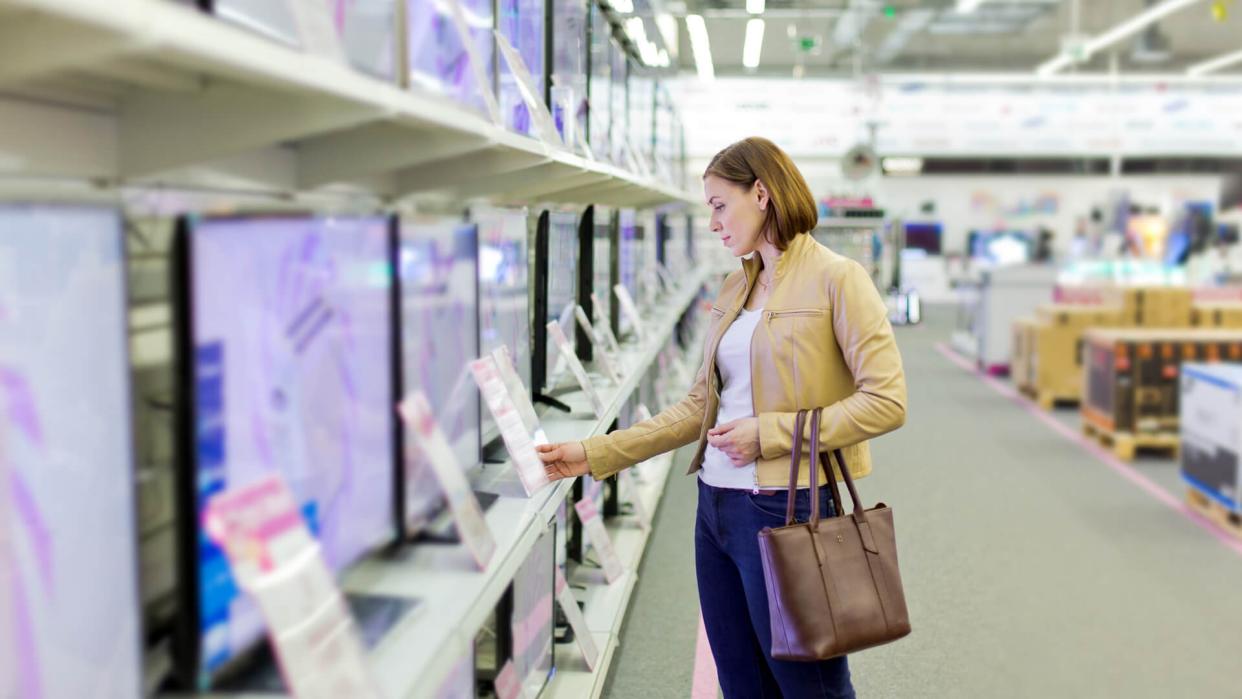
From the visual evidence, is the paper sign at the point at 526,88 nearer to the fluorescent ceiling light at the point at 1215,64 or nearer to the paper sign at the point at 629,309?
the paper sign at the point at 629,309

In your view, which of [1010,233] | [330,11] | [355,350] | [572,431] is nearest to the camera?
[330,11]

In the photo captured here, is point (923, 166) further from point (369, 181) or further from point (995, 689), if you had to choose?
point (369, 181)

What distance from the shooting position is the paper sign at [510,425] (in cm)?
168

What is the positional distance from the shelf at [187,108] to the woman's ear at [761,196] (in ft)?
1.84

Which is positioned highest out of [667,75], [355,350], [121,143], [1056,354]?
[667,75]

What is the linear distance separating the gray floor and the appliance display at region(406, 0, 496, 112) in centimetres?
202

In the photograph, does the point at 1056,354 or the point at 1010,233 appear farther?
the point at 1010,233

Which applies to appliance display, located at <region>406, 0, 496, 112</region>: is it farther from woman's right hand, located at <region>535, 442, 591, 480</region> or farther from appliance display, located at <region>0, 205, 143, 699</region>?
woman's right hand, located at <region>535, 442, 591, 480</region>

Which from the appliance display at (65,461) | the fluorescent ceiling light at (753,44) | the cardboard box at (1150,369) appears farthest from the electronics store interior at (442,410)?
the cardboard box at (1150,369)

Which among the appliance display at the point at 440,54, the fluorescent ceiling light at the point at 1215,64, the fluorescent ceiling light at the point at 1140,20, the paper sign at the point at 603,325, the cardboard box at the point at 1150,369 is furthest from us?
the fluorescent ceiling light at the point at 1215,64

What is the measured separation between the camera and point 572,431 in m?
2.40

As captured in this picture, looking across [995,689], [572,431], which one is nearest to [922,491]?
[995,689]

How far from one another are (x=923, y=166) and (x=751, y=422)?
16.4 meters

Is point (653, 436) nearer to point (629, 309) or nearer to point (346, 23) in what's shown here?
point (346, 23)
